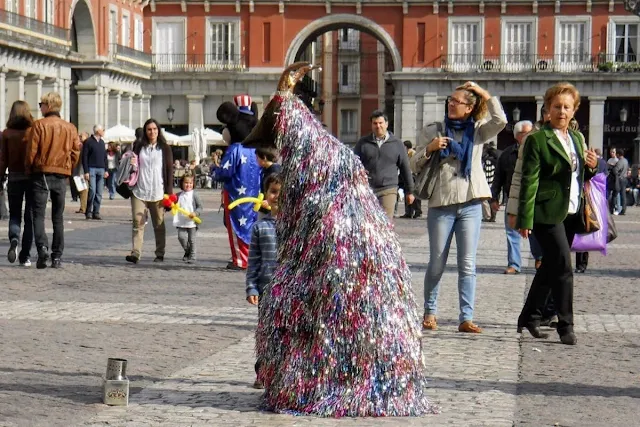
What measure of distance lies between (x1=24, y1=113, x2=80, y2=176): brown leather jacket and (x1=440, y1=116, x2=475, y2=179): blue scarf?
576 centimetres

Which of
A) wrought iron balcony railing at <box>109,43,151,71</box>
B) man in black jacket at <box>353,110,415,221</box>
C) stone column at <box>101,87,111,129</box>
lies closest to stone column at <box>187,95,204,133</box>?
wrought iron balcony railing at <box>109,43,151,71</box>

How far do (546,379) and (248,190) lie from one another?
684 centimetres

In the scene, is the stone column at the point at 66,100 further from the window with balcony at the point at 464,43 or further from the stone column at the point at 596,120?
the stone column at the point at 596,120

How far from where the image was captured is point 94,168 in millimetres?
26641

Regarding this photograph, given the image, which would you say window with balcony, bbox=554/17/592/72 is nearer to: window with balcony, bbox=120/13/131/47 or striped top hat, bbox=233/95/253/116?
window with balcony, bbox=120/13/131/47

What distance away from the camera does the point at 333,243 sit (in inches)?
256

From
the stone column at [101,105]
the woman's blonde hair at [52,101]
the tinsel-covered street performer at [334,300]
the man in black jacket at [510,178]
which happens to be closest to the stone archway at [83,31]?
the stone column at [101,105]

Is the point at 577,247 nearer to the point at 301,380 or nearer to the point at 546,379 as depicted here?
the point at 546,379

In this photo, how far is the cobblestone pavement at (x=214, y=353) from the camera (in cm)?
670

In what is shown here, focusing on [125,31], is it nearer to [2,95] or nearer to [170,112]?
[170,112]

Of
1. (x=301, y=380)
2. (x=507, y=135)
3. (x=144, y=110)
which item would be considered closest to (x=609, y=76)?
(x=507, y=135)

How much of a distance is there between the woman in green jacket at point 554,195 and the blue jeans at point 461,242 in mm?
552

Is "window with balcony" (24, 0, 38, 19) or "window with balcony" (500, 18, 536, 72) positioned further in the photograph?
"window with balcony" (500, 18, 536, 72)

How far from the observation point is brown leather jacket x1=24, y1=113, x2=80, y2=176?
1431 centimetres
